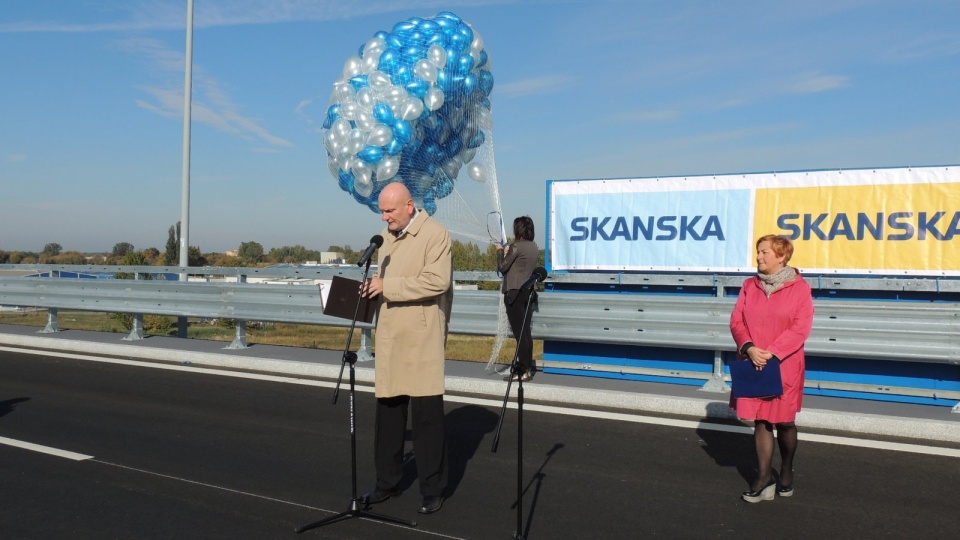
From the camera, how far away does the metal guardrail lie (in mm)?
7547

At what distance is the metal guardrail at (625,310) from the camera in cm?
755

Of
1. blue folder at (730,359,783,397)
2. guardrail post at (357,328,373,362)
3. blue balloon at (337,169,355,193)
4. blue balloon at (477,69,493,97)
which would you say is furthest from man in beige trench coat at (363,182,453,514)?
blue balloon at (477,69,493,97)

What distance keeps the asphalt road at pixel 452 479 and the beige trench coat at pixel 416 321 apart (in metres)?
0.80

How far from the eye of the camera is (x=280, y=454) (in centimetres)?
629

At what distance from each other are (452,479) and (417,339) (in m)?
1.22

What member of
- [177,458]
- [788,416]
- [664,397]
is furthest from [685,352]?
[177,458]

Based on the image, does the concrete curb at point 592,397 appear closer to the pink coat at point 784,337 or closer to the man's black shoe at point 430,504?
the pink coat at point 784,337

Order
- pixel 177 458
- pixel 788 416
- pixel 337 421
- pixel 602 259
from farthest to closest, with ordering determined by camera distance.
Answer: pixel 602 259 → pixel 337 421 → pixel 177 458 → pixel 788 416

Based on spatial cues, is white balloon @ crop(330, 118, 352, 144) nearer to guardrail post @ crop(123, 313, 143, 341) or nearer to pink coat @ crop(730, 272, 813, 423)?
guardrail post @ crop(123, 313, 143, 341)

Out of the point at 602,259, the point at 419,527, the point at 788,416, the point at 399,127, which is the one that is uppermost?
the point at 399,127

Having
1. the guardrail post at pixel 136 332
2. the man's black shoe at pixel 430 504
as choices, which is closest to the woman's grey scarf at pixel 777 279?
the man's black shoe at pixel 430 504

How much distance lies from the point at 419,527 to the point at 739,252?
212 inches

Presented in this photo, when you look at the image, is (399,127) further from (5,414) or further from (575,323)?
(5,414)

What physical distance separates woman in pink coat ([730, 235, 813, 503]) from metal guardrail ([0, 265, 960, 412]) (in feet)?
9.13
